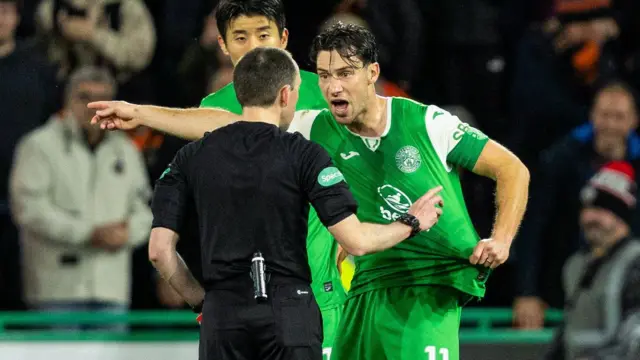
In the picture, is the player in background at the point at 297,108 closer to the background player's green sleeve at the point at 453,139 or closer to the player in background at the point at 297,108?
the player in background at the point at 297,108

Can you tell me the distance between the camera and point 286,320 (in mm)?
4562

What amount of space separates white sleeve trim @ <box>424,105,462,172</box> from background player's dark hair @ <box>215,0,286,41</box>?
86 cm

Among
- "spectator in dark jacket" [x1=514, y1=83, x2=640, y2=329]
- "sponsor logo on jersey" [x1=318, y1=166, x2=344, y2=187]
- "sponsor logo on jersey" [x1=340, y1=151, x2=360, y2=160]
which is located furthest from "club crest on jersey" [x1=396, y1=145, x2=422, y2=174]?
"spectator in dark jacket" [x1=514, y1=83, x2=640, y2=329]

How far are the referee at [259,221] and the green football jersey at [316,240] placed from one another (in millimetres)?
867

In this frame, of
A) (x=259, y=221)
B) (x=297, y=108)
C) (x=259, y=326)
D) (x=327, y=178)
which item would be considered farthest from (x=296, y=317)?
(x=297, y=108)

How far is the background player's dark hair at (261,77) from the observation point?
4645 mm

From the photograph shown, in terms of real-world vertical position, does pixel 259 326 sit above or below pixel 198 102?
below

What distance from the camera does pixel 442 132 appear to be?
17.5 ft

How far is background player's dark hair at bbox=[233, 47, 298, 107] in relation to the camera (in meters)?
4.64

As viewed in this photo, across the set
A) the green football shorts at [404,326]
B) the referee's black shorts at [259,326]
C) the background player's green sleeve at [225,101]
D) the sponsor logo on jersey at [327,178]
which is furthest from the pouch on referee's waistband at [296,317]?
the background player's green sleeve at [225,101]

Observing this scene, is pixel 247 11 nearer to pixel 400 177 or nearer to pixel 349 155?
pixel 349 155

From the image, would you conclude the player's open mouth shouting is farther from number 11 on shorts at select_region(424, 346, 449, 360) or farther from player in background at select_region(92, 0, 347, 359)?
number 11 on shorts at select_region(424, 346, 449, 360)

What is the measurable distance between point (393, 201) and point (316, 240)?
1.50ft

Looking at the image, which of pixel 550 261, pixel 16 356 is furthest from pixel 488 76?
pixel 16 356
